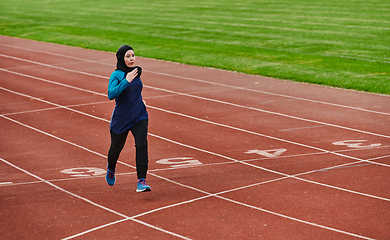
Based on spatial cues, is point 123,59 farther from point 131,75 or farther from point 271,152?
point 271,152

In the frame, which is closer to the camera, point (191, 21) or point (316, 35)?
point (316, 35)

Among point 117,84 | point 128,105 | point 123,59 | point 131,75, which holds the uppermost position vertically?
point 123,59

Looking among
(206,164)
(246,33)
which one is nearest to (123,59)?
(206,164)

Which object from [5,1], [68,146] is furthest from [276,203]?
[5,1]

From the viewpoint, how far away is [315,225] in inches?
259

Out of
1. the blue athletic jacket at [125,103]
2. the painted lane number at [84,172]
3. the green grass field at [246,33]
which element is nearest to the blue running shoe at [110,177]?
the blue athletic jacket at [125,103]

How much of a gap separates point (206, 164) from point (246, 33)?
18.2 m

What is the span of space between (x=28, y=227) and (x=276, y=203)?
10.4 feet

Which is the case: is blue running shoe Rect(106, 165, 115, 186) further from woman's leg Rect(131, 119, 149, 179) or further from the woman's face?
the woman's face

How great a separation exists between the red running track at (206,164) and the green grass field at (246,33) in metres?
2.47

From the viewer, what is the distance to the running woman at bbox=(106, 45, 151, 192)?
7.30 meters

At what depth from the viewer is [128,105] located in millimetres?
7438

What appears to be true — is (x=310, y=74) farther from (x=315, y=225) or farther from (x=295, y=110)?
(x=315, y=225)

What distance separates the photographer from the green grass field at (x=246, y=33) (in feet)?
61.0
